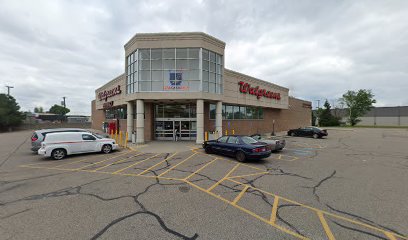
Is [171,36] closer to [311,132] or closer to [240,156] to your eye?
[240,156]

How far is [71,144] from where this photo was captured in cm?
1083

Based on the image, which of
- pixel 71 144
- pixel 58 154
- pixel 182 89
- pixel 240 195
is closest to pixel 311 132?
pixel 182 89

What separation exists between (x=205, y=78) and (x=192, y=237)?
14174mm

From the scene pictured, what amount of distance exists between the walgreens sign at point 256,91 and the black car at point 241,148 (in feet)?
37.9

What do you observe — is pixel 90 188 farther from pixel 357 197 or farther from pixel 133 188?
pixel 357 197

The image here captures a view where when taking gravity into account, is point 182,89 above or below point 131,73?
Result: below

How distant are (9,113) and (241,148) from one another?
47576mm

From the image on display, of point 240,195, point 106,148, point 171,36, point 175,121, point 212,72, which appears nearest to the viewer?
point 240,195

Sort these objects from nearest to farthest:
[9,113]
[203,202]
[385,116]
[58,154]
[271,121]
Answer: [203,202]
[58,154]
[271,121]
[9,113]
[385,116]

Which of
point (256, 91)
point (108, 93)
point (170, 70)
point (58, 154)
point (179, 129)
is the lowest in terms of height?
point (58, 154)

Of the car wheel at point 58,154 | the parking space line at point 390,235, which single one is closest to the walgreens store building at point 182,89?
the car wheel at point 58,154

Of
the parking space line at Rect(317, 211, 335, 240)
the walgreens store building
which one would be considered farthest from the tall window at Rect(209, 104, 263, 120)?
the parking space line at Rect(317, 211, 335, 240)

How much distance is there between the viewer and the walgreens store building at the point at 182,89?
15.6 meters

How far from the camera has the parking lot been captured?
140 inches
